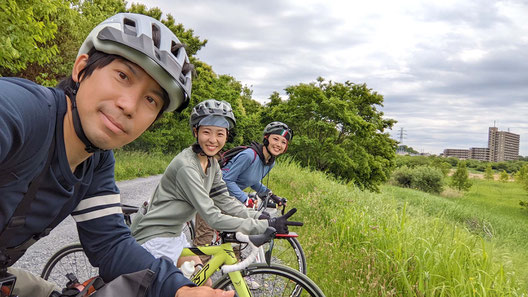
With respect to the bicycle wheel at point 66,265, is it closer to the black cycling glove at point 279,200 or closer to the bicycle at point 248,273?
the bicycle at point 248,273

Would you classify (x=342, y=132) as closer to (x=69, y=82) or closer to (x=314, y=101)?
(x=314, y=101)

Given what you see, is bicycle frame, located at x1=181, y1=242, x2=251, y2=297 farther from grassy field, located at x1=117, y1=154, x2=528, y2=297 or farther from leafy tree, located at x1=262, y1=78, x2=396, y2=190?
leafy tree, located at x1=262, y1=78, x2=396, y2=190

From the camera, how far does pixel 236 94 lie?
29922mm

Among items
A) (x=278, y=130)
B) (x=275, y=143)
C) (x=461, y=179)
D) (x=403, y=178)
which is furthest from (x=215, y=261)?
(x=461, y=179)

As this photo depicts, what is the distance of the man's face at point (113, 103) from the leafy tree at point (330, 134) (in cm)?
2120

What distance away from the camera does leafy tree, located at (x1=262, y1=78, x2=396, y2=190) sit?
76.0 feet

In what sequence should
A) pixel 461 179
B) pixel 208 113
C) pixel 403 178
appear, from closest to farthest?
1. pixel 208 113
2. pixel 403 178
3. pixel 461 179

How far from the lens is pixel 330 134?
2402 cm

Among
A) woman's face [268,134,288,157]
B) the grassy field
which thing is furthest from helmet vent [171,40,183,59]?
woman's face [268,134,288,157]

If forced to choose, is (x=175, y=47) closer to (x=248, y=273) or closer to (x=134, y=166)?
(x=248, y=273)

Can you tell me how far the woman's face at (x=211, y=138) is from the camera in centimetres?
328

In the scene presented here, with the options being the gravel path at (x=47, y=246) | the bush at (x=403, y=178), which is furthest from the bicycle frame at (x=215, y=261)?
the bush at (x=403, y=178)

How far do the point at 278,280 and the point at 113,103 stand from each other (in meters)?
1.97

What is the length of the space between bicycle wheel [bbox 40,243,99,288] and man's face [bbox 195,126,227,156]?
1420 millimetres
